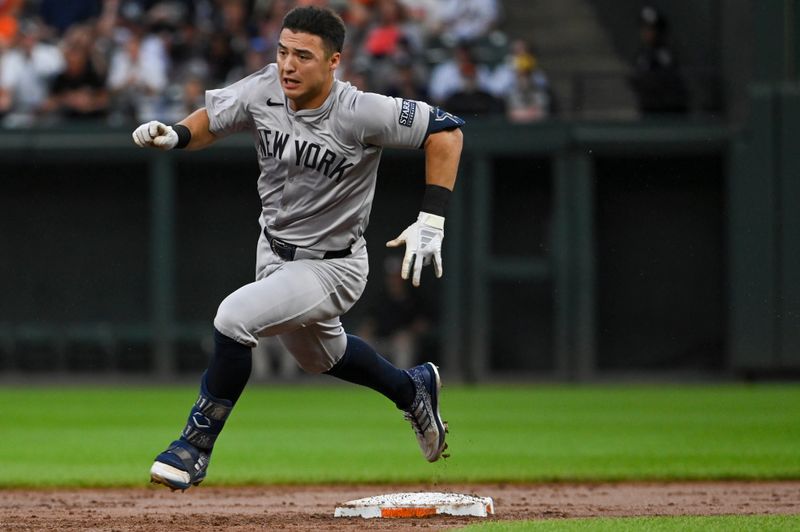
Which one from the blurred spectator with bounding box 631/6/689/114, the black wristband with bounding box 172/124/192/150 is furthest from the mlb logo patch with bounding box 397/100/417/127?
the blurred spectator with bounding box 631/6/689/114

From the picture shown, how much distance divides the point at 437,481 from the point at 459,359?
302 inches

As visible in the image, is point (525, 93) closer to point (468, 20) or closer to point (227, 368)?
A: point (468, 20)

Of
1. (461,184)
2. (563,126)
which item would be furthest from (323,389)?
(563,126)

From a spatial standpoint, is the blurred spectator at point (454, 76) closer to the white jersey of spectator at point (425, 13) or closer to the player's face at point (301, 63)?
the white jersey of spectator at point (425, 13)

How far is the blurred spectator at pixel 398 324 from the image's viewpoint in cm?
1570

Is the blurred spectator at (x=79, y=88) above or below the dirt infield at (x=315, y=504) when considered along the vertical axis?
above

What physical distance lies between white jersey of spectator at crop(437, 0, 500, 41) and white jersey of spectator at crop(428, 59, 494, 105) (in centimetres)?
64

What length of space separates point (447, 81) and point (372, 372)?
920 cm

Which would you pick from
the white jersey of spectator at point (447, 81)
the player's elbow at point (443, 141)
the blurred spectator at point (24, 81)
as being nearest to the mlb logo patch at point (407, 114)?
the player's elbow at point (443, 141)

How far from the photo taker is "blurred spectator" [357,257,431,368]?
51.5 feet

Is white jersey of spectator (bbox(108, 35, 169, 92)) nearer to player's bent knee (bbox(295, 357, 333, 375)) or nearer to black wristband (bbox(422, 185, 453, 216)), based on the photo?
player's bent knee (bbox(295, 357, 333, 375))

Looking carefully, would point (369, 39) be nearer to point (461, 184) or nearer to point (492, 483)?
point (461, 184)

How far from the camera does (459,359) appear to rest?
51.1 ft

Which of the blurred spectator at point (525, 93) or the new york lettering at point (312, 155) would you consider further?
the blurred spectator at point (525, 93)
